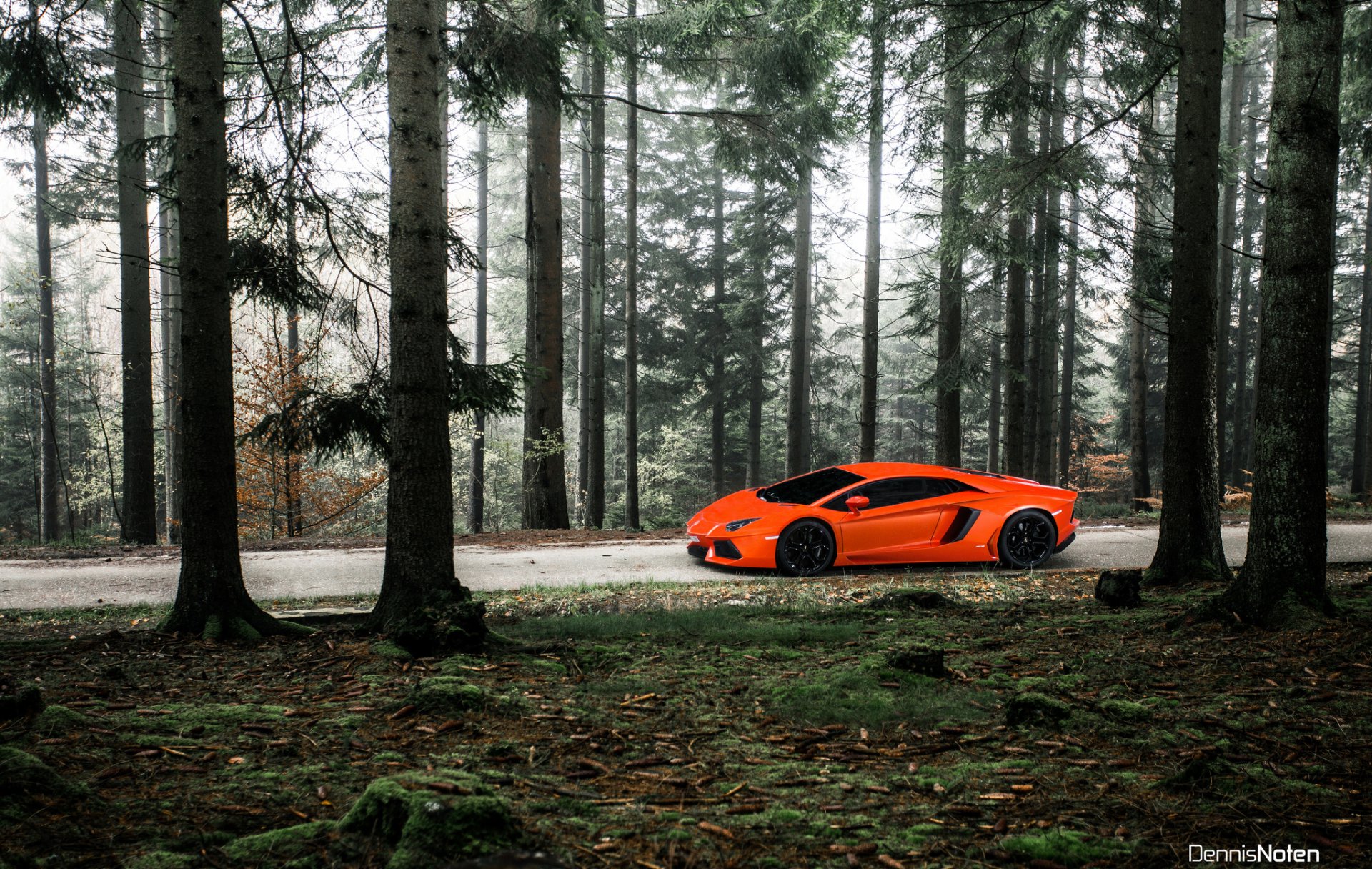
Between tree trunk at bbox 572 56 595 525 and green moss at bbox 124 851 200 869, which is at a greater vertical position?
tree trunk at bbox 572 56 595 525

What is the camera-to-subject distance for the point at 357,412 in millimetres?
6438

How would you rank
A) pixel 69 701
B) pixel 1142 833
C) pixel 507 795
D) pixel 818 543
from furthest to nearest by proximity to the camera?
pixel 818 543 < pixel 69 701 < pixel 507 795 < pixel 1142 833

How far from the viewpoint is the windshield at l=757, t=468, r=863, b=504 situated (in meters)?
10.0

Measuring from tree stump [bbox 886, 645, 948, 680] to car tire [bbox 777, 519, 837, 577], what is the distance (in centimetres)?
515

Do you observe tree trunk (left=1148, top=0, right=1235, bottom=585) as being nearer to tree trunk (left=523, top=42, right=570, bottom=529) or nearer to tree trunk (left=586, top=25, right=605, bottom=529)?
tree trunk (left=523, top=42, right=570, bottom=529)

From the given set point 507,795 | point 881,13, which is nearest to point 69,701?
point 507,795

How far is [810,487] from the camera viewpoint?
10.2m

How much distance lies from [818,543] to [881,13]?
23.9 feet

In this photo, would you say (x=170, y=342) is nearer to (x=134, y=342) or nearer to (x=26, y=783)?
(x=134, y=342)

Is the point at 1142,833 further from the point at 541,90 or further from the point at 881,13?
the point at 881,13

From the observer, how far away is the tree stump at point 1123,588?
636 cm

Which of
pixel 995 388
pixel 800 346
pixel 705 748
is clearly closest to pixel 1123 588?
pixel 705 748

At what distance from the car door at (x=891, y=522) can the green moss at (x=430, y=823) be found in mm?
7881

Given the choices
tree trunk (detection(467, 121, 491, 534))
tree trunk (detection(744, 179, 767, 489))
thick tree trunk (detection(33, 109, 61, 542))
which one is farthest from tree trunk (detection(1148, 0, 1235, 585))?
thick tree trunk (detection(33, 109, 61, 542))
